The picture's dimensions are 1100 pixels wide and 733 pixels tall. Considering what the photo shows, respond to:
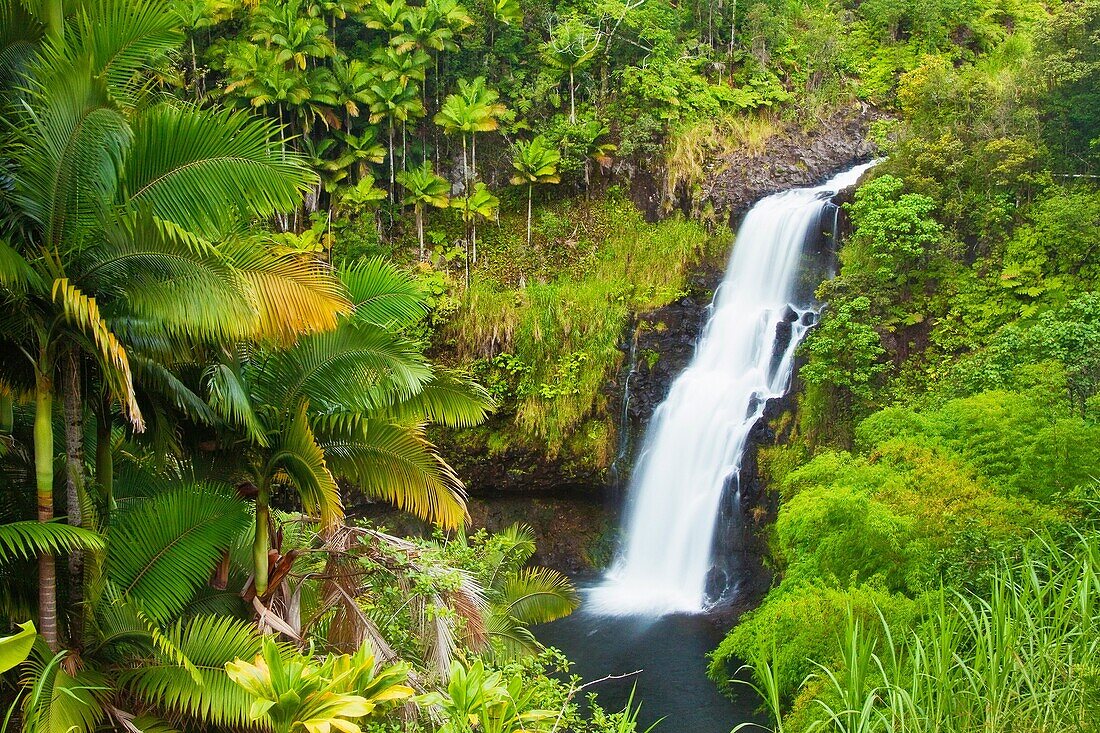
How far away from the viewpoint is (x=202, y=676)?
5.79 m

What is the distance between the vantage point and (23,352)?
561 centimetres

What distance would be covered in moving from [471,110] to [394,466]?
46.4 feet

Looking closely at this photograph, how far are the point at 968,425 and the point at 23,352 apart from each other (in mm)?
10083

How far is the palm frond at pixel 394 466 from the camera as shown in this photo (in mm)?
7102

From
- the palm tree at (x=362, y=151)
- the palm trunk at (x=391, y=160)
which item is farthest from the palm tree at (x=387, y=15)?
the palm tree at (x=362, y=151)

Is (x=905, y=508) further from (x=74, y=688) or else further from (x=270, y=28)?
(x=270, y=28)

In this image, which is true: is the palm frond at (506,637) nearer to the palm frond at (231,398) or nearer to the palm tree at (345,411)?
the palm tree at (345,411)

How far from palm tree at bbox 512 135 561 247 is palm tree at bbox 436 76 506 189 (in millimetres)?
894

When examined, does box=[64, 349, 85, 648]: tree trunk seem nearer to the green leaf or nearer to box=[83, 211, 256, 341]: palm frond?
box=[83, 211, 256, 341]: palm frond

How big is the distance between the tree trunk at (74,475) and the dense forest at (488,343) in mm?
24

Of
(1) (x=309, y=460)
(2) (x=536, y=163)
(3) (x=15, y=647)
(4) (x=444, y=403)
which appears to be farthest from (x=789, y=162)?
(3) (x=15, y=647)

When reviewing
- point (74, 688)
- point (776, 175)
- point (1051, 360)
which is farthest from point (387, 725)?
point (776, 175)

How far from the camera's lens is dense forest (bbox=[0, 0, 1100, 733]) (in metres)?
5.26

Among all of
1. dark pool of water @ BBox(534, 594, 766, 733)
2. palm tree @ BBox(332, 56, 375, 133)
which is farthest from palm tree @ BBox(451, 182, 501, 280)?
dark pool of water @ BBox(534, 594, 766, 733)
